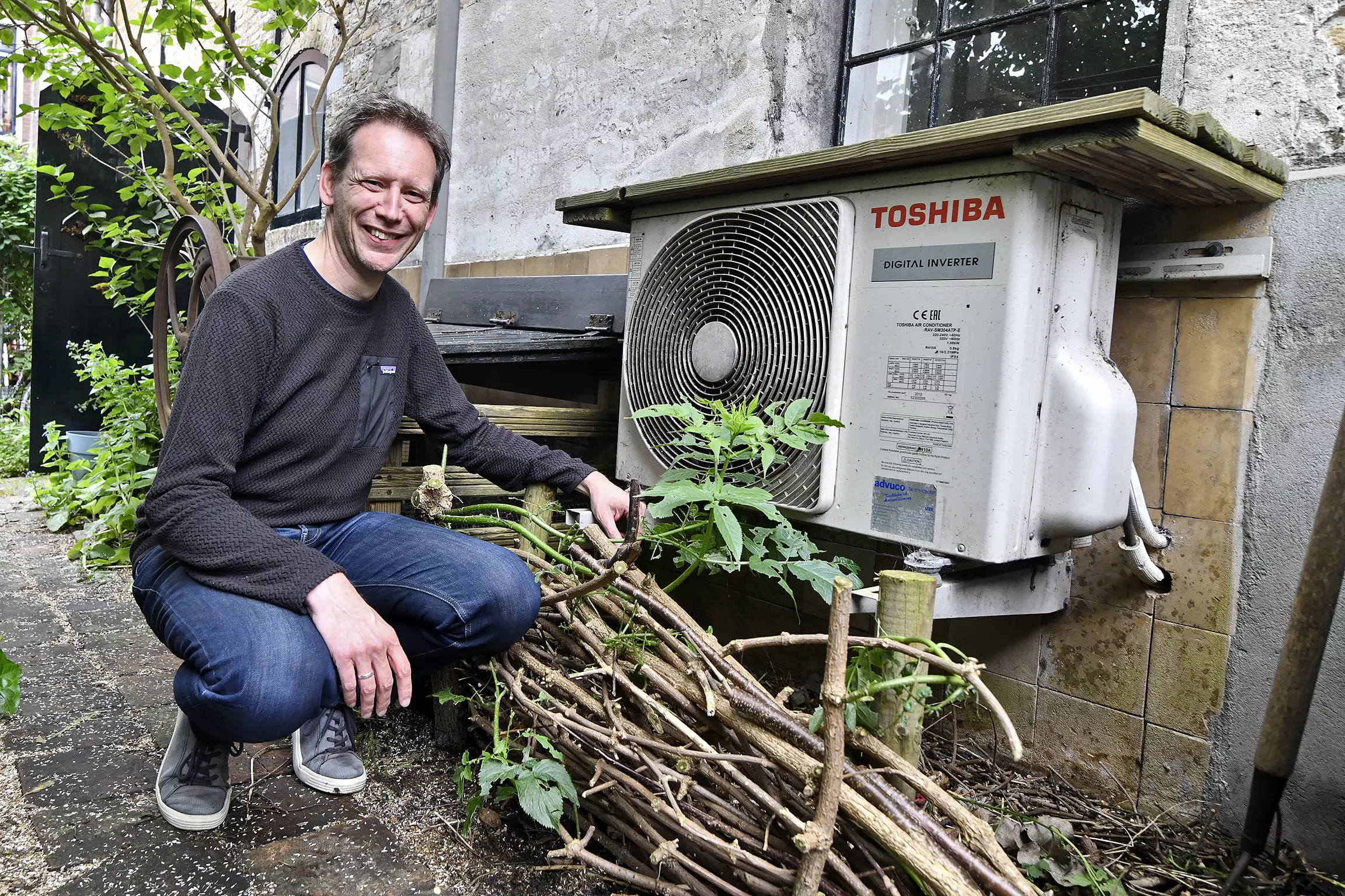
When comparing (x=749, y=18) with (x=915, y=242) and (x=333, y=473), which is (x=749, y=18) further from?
(x=333, y=473)

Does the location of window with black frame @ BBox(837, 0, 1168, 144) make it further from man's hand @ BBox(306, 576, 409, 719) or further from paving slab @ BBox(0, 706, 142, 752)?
paving slab @ BBox(0, 706, 142, 752)

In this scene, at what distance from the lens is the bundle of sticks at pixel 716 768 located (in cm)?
145

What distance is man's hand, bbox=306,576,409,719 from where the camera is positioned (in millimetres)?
1803

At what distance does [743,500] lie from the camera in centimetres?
204

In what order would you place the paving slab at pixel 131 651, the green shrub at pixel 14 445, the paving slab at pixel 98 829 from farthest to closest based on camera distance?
the green shrub at pixel 14 445 → the paving slab at pixel 131 651 → the paving slab at pixel 98 829

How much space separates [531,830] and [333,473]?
38.0 inches

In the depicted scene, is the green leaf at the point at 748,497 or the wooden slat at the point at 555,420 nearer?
the green leaf at the point at 748,497

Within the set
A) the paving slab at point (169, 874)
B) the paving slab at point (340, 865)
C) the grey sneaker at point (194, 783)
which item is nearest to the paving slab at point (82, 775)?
the grey sneaker at point (194, 783)

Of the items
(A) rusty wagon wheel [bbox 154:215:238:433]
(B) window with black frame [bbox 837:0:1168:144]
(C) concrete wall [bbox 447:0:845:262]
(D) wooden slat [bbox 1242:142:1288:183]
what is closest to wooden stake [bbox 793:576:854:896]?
(D) wooden slat [bbox 1242:142:1288:183]

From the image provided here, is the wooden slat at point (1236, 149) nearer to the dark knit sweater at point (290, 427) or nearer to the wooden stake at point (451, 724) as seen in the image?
the dark knit sweater at point (290, 427)

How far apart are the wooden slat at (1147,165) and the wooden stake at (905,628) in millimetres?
870

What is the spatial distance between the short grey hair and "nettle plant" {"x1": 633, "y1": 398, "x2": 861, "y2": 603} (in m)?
0.88

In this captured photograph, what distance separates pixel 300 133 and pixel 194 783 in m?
7.14

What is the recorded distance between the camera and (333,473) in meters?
2.21
